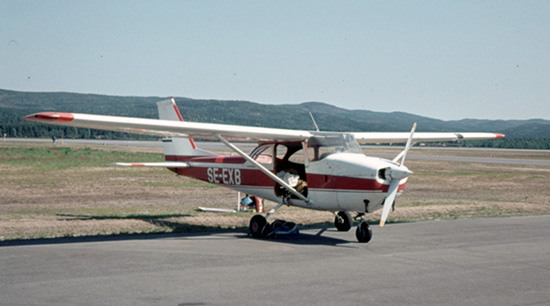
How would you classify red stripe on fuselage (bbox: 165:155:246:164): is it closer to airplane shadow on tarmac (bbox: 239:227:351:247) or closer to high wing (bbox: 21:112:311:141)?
high wing (bbox: 21:112:311:141)

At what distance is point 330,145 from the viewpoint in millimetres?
13102

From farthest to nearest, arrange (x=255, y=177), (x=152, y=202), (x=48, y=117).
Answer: (x=152, y=202)
(x=255, y=177)
(x=48, y=117)

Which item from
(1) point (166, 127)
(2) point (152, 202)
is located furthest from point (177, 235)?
(2) point (152, 202)

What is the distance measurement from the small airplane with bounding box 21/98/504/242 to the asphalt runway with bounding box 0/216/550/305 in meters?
0.84

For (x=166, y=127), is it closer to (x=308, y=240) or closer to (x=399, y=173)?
(x=308, y=240)

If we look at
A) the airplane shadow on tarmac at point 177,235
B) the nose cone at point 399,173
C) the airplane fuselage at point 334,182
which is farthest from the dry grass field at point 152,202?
the nose cone at point 399,173

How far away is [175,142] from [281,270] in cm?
888

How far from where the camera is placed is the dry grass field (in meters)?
14.1

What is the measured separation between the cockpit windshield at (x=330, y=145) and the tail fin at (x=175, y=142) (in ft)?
14.7

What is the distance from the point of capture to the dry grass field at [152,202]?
46.3 feet

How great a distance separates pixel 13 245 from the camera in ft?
37.3

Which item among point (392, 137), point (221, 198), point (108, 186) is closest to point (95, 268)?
point (392, 137)

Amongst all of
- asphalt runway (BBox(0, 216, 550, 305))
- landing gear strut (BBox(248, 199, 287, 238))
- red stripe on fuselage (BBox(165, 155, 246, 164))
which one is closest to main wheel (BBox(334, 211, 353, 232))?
asphalt runway (BBox(0, 216, 550, 305))

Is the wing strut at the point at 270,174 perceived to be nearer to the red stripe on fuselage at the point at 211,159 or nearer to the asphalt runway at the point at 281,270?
the asphalt runway at the point at 281,270
